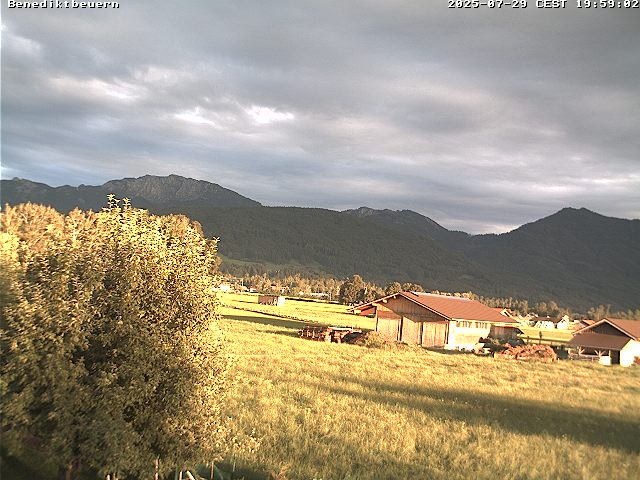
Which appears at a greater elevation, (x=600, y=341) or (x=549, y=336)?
(x=600, y=341)

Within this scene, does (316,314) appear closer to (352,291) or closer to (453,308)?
(453,308)

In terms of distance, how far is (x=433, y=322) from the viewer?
5919 centimetres

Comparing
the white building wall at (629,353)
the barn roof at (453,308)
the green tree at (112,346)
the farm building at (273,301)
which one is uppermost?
the green tree at (112,346)

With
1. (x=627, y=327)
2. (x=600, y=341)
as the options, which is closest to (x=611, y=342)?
(x=600, y=341)

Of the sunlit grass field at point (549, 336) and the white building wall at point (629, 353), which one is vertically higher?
the white building wall at point (629, 353)

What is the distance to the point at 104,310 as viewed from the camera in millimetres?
11531

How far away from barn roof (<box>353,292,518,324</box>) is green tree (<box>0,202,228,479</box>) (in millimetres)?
48755

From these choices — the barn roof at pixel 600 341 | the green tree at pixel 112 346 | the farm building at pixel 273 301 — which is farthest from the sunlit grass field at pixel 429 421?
the farm building at pixel 273 301

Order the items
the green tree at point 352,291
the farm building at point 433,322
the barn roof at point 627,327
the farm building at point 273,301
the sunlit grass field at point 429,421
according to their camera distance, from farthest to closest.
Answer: the green tree at point 352,291 < the farm building at point 273,301 < the farm building at point 433,322 < the barn roof at point 627,327 < the sunlit grass field at point 429,421

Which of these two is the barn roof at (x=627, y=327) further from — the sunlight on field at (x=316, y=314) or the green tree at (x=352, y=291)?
the green tree at (x=352, y=291)

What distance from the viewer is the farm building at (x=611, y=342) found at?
49.6 metres

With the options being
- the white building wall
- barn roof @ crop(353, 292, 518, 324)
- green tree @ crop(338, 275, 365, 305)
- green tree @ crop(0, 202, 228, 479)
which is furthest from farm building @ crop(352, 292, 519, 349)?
green tree @ crop(338, 275, 365, 305)

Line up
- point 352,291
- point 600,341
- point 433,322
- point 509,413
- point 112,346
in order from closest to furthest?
point 112,346
point 509,413
point 600,341
point 433,322
point 352,291

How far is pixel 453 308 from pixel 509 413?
3999cm
